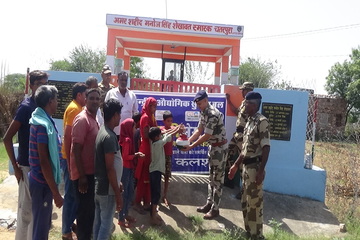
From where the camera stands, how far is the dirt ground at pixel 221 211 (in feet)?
16.5

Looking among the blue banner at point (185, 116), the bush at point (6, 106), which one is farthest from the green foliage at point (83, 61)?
the blue banner at point (185, 116)

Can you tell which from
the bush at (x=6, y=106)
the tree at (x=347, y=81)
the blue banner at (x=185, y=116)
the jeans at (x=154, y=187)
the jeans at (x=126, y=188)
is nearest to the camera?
the jeans at (x=126, y=188)

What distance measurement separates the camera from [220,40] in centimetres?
885

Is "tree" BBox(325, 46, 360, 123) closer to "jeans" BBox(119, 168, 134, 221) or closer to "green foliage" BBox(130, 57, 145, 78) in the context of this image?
"green foliage" BBox(130, 57, 145, 78)

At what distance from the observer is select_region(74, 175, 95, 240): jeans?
11.8 ft

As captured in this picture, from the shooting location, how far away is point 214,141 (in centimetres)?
523

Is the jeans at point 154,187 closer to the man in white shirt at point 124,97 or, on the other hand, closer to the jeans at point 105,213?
the man in white shirt at point 124,97

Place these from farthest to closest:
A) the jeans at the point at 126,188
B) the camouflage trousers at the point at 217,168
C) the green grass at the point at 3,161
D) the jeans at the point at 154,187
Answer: the green grass at the point at 3,161
the camouflage trousers at the point at 217,168
the jeans at the point at 154,187
the jeans at the point at 126,188

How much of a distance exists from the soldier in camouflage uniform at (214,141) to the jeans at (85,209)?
6.47 feet

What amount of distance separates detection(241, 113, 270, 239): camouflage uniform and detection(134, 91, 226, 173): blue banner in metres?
2.17

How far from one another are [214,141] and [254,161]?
91 cm

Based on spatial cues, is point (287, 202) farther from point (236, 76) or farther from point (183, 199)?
point (236, 76)

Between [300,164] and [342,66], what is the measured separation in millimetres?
28428

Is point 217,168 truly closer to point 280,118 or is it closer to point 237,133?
point 237,133
